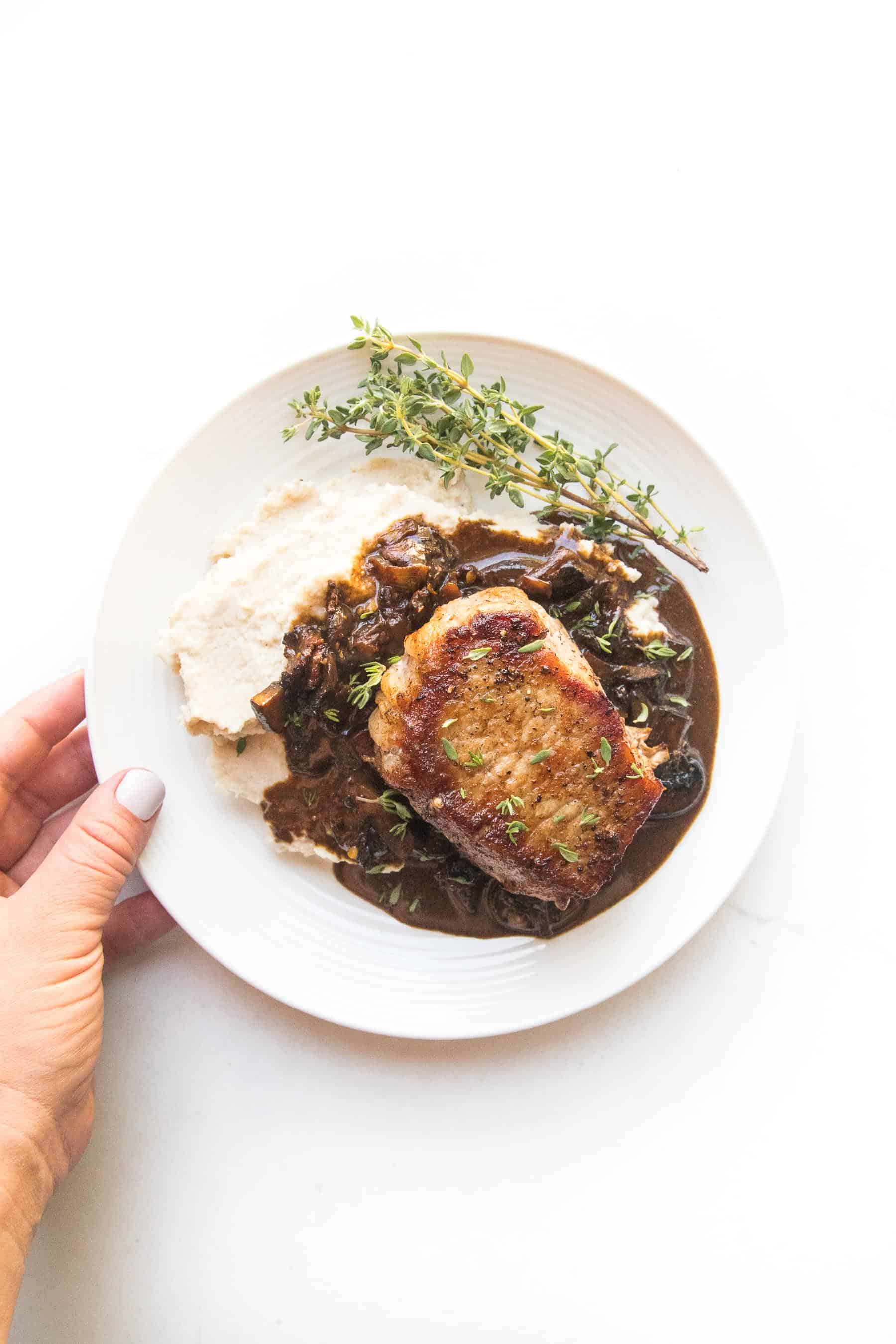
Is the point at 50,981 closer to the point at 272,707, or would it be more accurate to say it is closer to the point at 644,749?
the point at 272,707

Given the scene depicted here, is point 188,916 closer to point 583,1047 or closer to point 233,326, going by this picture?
point 583,1047

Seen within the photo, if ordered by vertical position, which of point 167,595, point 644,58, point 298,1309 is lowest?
point 298,1309

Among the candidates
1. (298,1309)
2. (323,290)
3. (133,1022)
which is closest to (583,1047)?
(298,1309)

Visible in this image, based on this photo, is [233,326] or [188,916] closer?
[188,916]

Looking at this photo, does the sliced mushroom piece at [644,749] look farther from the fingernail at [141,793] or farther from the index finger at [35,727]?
the index finger at [35,727]

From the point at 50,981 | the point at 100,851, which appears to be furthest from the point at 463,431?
the point at 50,981

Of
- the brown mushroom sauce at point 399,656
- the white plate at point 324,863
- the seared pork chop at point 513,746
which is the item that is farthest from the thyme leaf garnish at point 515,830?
the white plate at point 324,863
